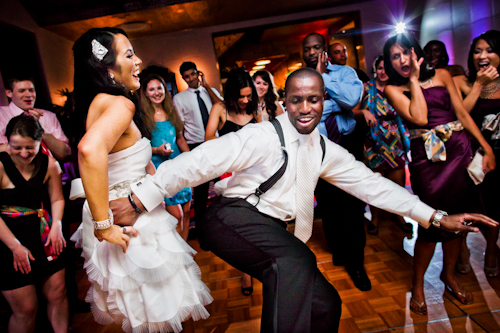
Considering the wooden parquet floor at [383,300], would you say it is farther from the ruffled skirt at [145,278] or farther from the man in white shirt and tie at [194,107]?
the man in white shirt and tie at [194,107]

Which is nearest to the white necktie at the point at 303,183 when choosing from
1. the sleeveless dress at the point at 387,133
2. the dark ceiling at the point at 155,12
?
the sleeveless dress at the point at 387,133

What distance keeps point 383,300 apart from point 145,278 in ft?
5.45

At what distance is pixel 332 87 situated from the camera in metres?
2.26

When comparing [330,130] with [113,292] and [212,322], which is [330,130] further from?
[113,292]

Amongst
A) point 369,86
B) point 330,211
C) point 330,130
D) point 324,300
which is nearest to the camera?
point 324,300

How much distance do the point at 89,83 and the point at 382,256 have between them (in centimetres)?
259

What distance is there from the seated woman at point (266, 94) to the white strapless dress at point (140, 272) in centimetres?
203

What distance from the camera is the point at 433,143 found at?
194 centimetres

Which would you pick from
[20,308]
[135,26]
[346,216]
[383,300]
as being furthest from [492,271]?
[135,26]

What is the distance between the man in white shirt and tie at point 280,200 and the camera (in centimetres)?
124

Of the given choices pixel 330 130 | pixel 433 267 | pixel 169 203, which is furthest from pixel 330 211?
pixel 169 203

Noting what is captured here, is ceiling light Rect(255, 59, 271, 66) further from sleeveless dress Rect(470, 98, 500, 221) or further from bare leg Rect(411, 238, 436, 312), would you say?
bare leg Rect(411, 238, 436, 312)

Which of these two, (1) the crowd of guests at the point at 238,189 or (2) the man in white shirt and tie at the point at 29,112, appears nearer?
(1) the crowd of guests at the point at 238,189

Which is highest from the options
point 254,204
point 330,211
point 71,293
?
point 254,204
